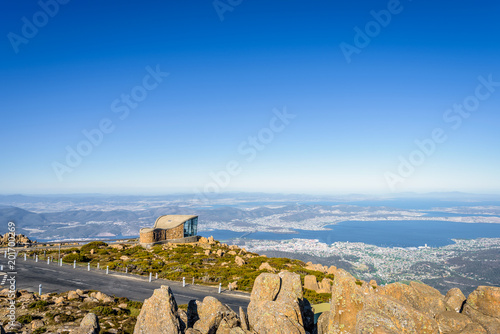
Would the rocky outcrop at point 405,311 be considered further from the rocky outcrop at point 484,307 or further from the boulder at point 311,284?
the boulder at point 311,284

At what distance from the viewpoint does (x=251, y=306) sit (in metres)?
12.3

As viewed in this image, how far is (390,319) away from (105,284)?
2312 centimetres

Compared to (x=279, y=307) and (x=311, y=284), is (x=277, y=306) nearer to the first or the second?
(x=279, y=307)

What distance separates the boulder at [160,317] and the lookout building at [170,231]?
3777 cm

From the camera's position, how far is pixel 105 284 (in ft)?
78.1

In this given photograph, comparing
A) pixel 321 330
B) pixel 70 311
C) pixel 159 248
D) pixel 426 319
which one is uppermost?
pixel 426 319

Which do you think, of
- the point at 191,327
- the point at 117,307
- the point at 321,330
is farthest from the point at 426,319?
the point at 117,307

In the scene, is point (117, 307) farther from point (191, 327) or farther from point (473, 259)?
point (473, 259)

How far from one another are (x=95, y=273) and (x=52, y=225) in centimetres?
20665

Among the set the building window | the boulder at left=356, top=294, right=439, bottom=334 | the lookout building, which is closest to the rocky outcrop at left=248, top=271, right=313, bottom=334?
the boulder at left=356, top=294, right=439, bottom=334

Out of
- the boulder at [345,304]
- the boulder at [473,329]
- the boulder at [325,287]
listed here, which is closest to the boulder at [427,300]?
the boulder at [473,329]

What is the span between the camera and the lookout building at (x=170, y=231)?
46.4 meters

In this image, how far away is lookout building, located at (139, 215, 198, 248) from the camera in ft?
152

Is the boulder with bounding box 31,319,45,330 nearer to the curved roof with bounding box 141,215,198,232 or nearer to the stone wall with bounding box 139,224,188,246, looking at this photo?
the stone wall with bounding box 139,224,188,246
